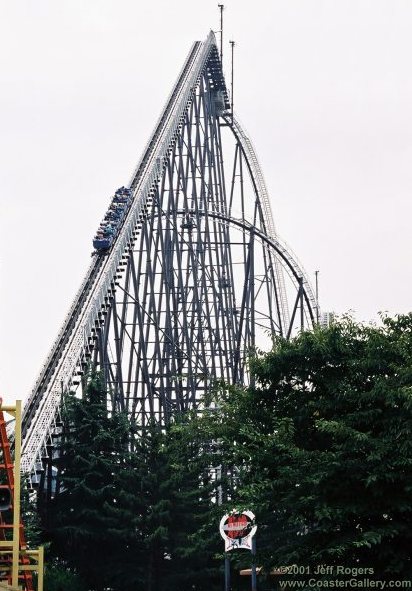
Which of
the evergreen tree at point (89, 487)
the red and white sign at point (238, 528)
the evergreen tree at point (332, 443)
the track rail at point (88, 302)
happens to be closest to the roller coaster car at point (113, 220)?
the track rail at point (88, 302)

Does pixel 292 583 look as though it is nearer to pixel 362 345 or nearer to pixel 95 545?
pixel 362 345

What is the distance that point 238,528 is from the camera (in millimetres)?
16516

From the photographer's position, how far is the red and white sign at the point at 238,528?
16359 millimetres

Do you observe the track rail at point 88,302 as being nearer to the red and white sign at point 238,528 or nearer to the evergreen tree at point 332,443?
the evergreen tree at point 332,443

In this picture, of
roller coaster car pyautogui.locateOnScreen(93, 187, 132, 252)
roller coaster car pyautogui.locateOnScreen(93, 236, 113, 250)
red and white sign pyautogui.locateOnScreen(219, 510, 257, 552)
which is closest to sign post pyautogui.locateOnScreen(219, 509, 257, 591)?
red and white sign pyautogui.locateOnScreen(219, 510, 257, 552)

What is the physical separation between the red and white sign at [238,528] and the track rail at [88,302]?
10312 millimetres

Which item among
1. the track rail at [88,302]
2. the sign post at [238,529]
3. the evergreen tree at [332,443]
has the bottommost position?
the sign post at [238,529]

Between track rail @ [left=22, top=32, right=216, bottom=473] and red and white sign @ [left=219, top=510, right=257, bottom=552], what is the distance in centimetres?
1031

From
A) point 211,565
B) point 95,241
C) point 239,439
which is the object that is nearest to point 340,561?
point 239,439

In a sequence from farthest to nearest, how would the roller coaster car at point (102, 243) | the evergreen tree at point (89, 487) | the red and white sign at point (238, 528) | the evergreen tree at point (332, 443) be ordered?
1. the roller coaster car at point (102, 243)
2. the evergreen tree at point (89, 487)
3. the red and white sign at point (238, 528)
4. the evergreen tree at point (332, 443)

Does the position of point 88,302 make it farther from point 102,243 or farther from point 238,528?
point 238,528

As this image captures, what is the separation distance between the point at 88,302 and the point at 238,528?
16.3m

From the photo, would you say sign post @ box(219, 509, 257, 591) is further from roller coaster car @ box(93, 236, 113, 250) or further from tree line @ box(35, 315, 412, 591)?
roller coaster car @ box(93, 236, 113, 250)

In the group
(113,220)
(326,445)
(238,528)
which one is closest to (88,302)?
(113,220)
